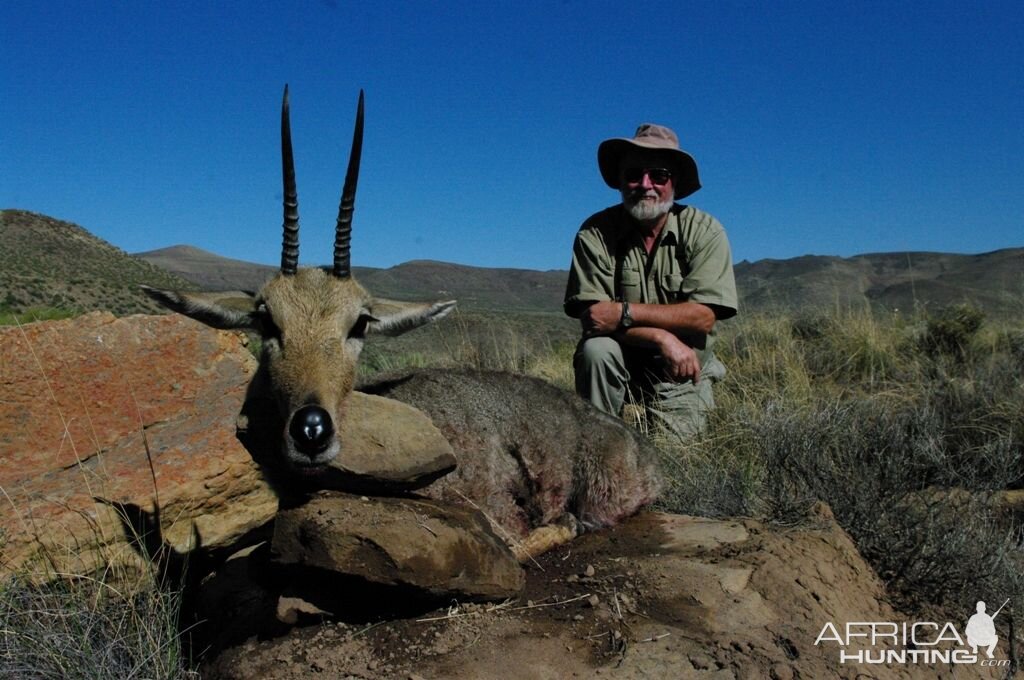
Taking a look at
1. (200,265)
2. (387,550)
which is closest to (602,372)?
(387,550)

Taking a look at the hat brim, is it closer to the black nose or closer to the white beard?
the white beard

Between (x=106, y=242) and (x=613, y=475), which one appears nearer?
(x=613, y=475)

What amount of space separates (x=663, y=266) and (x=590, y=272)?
2.36 ft

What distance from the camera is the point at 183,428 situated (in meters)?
4.89

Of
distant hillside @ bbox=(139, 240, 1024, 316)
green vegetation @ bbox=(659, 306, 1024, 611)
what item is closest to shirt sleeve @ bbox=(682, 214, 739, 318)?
green vegetation @ bbox=(659, 306, 1024, 611)

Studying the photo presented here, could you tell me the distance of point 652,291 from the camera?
814 cm

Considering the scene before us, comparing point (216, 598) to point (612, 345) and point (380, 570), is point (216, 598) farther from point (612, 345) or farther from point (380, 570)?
point (612, 345)

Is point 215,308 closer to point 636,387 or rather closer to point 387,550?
point 387,550

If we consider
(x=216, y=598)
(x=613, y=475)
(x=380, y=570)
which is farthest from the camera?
(x=613, y=475)

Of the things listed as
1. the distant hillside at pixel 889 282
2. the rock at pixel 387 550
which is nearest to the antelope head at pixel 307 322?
the rock at pixel 387 550

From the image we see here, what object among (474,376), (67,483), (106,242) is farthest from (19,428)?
(106,242)

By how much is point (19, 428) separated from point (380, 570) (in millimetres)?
2489

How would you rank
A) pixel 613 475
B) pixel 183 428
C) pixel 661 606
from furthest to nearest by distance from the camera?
pixel 613 475 < pixel 183 428 < pixel 661 606

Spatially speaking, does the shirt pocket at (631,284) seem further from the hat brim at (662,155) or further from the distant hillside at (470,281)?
the distant hillside at (470,281)
